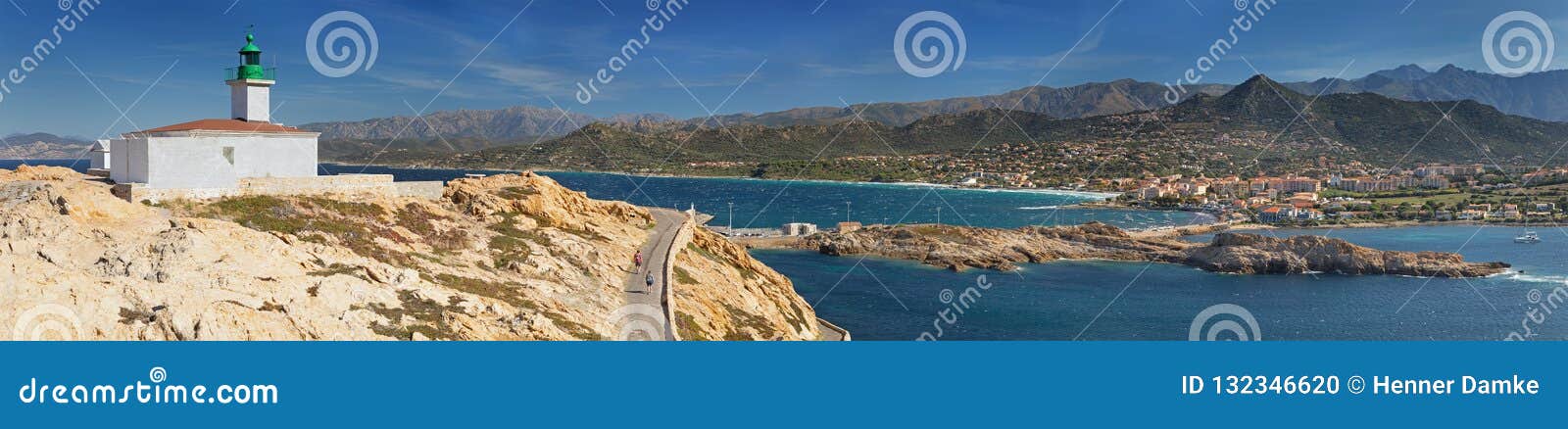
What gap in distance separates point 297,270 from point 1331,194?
10173cm

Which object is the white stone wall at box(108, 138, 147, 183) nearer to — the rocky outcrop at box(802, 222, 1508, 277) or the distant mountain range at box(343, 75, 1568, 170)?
the rocky outcrop at box(802, 222, 1508, 277)

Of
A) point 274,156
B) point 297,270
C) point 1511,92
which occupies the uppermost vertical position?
point 1511,92

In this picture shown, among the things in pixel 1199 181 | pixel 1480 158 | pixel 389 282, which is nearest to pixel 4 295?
pixel 389 282

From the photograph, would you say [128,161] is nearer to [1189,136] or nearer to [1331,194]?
[1331,194]

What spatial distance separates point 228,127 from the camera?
58.1 ft

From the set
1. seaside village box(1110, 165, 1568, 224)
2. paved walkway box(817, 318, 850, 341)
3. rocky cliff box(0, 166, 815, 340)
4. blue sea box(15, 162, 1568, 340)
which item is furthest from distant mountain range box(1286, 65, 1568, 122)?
rocky cliff box(0, 166, 815, 340)

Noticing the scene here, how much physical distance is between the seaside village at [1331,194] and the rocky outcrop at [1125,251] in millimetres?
24354

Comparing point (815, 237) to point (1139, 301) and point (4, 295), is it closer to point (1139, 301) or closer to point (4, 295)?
point (1139, 301)

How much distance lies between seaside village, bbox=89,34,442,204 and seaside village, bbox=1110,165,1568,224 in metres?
74.4

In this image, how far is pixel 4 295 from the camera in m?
8.30

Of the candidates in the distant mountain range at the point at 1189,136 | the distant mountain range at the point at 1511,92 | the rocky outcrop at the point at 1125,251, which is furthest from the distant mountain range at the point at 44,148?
the distant mountain range at the point at 1511,92

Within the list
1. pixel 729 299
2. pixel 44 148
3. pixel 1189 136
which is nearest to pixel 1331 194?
pixel 1189 136

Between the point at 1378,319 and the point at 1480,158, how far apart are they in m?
99.8

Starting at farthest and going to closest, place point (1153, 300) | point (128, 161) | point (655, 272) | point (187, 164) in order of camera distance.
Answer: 1. point (1153, 300)
2. point (655, 272)
3. point (128, 161)
4. point (187, 164)
